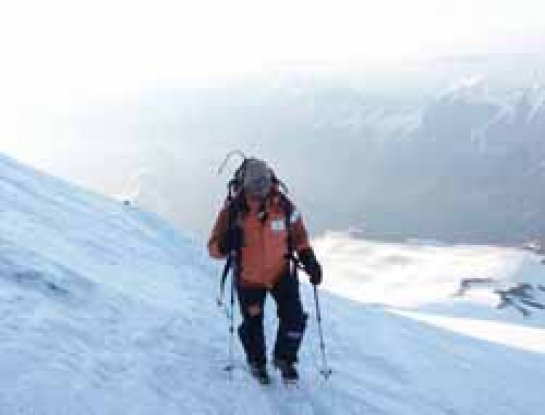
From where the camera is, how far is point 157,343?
38.0 ft

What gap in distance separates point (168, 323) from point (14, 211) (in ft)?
18.8

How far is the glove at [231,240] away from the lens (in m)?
10.3

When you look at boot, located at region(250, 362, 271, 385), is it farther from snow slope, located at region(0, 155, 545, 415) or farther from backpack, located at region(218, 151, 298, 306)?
backpack, located at region(218, 151, 298, 306)

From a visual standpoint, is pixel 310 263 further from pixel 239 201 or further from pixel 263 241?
pixel 239 201

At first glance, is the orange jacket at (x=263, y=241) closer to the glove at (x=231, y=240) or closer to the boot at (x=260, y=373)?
the glove at (x=231, y=240)

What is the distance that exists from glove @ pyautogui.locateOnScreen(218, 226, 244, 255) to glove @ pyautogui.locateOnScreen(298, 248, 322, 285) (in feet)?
2.34

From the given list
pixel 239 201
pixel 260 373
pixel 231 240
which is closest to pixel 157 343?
pixel 260 373

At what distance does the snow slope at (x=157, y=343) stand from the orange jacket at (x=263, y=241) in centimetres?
131

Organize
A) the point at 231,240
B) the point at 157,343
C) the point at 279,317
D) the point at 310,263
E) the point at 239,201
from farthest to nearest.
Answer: the point at 157,343 → the point at 279,317 → the point at 310,263 → the point at 231,240 → the point at 239,201

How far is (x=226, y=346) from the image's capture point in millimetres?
12453

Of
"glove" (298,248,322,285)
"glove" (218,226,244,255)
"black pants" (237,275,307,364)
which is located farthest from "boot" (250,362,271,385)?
"glove" (218,226,244,255)

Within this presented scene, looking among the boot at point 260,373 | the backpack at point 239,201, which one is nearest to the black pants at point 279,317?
the boot at point 260,373

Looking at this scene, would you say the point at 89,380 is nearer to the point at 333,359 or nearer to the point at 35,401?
the point at 35,401

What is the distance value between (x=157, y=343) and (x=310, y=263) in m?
2.32
